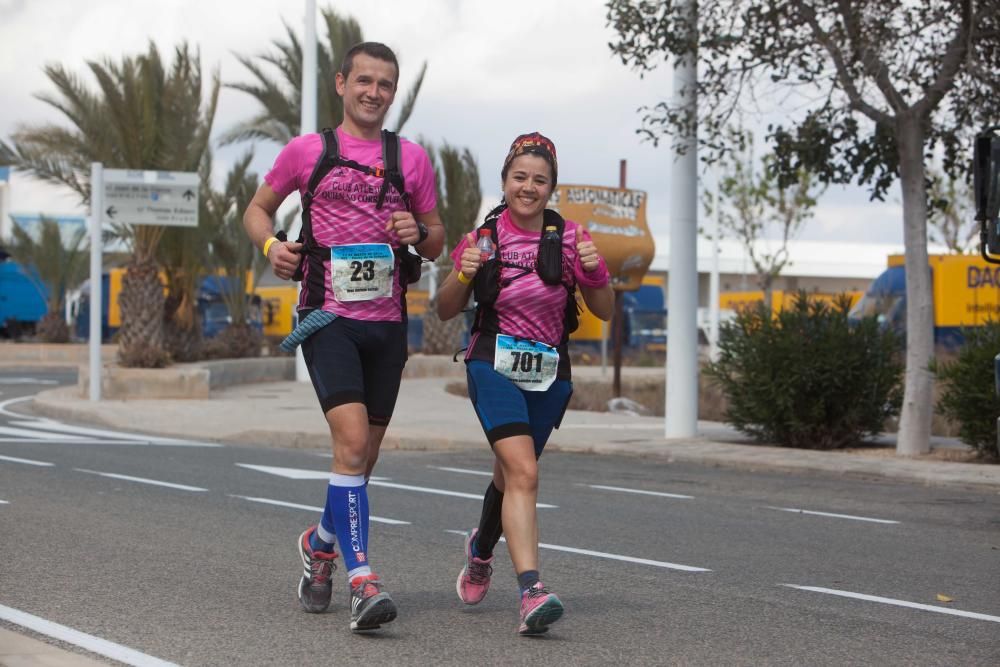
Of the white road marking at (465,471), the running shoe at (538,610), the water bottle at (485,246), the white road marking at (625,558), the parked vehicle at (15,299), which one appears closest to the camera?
the running shoe at (538,610)

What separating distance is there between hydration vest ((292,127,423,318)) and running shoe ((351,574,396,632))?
3.43ft

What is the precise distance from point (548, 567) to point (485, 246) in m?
2.33

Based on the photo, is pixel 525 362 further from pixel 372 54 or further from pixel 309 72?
pixel 309 72

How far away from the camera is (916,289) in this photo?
1454cm

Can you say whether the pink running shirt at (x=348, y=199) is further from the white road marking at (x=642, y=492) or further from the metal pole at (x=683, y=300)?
the metal pole at (x=683, y=300)

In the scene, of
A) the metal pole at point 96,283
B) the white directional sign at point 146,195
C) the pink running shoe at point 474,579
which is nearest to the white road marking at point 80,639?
the pink running shoe at point 474,579

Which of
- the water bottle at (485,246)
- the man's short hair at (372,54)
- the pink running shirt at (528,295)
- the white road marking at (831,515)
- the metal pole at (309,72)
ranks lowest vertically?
the white road marking at (831,515)

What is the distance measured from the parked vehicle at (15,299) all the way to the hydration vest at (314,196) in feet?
164

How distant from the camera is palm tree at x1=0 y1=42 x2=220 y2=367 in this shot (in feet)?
81.5

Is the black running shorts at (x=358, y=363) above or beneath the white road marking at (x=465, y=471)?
above

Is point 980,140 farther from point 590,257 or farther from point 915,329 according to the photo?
point 915,329

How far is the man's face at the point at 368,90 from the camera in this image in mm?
5793

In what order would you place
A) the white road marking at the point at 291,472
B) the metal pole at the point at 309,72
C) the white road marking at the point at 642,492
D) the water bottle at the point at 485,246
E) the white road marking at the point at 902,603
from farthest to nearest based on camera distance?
1. the metal pole at the point at 309,72
2. the white road marking at the point at 291,472
3. the white road marking at the point at 642,492
4. the white road marking at the point at 902,603
5. the water bottle at the point at 485,246

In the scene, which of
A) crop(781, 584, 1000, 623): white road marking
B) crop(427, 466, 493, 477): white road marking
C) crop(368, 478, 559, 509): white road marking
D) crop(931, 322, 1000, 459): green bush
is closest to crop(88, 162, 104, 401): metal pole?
crop(427, 466, 493, 477): white road marking
